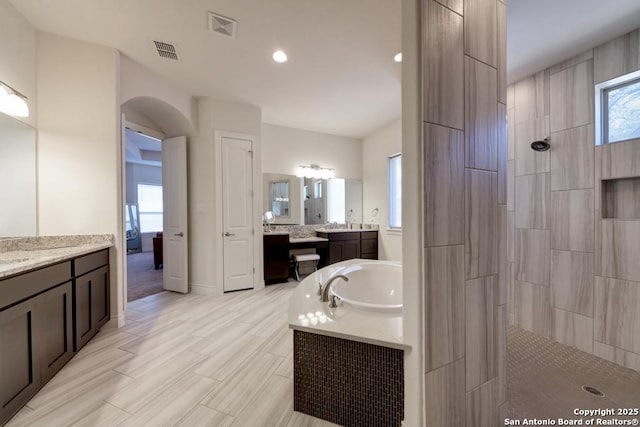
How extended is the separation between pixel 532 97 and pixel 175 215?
4.46m

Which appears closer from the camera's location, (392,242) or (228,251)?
(228,251)

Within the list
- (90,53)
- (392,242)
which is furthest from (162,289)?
(392,242)

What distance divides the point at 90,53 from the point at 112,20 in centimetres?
57

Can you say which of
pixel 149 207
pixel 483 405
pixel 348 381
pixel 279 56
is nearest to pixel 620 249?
pixel 483 405

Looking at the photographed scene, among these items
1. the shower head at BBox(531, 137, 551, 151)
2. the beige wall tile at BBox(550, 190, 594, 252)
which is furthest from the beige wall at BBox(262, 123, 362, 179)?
the beige wall tile at BBox(550, 190, 594, 252)

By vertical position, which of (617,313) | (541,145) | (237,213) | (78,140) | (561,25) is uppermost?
(561,25)

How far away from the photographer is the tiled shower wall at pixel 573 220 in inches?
74.2

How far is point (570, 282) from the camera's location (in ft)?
7.15

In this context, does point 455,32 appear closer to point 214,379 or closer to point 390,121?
point 214,379

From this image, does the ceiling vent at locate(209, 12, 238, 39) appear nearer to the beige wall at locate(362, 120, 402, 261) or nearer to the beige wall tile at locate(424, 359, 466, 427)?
the beige wall tile at locate(424, 359, 466, 427)

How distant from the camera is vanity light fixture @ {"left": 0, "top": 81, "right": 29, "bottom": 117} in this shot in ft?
6.15

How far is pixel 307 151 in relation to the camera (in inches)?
192

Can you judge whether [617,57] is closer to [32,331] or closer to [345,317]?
[345,317]

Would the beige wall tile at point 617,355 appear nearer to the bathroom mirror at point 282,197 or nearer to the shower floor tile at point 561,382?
the shower floor tile at point 561,382
